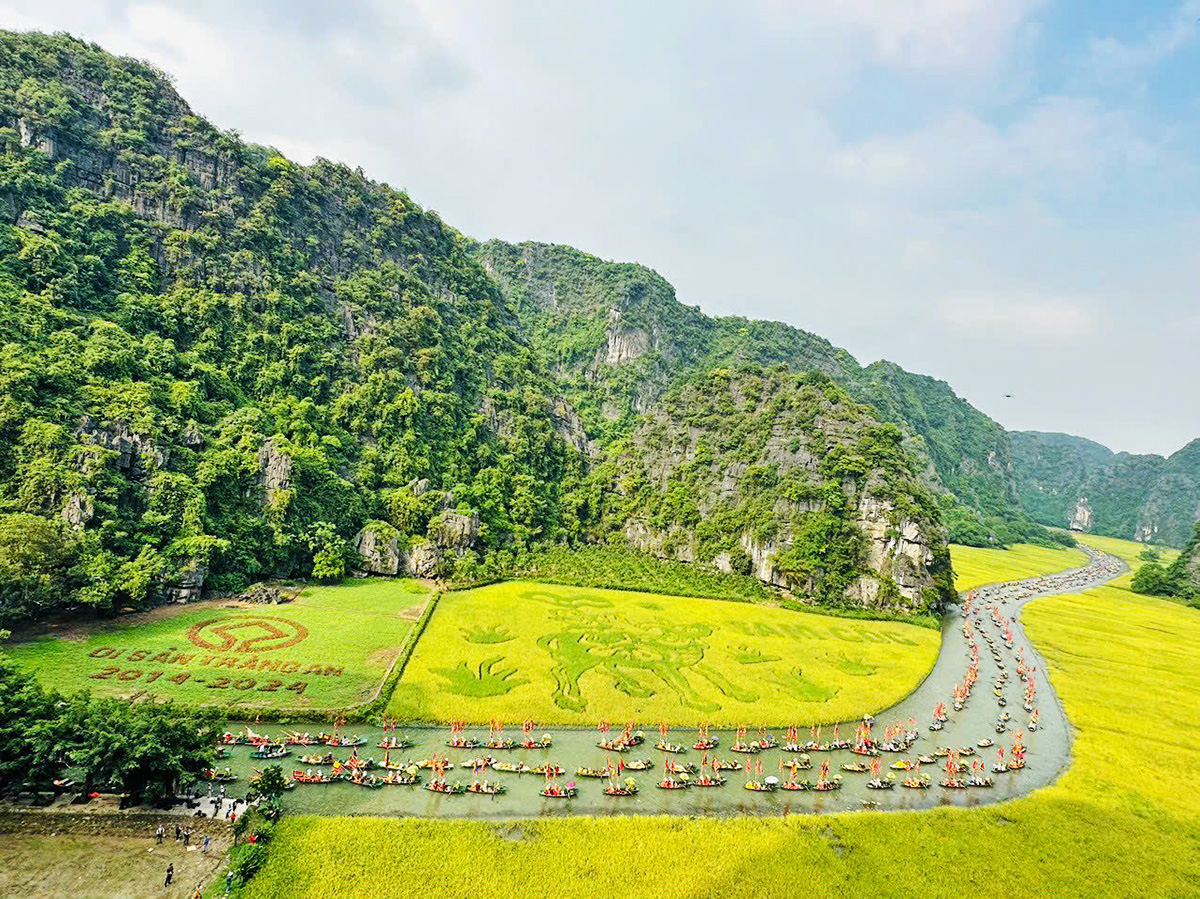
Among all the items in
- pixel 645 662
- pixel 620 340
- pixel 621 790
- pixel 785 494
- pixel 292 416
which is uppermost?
pixel 620 340

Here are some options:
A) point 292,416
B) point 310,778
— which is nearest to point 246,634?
point 310,778

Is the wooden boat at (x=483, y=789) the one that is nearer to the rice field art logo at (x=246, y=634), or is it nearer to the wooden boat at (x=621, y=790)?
the wooden boat at (x=621, y=790)

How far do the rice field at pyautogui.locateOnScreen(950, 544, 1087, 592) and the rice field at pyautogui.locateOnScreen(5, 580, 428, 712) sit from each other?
300 feet

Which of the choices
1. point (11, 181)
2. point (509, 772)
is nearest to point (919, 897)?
point (509, 772)

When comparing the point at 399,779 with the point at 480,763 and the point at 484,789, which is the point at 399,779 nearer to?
the point at 480,763

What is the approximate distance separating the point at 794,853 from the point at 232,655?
4012 centimetres

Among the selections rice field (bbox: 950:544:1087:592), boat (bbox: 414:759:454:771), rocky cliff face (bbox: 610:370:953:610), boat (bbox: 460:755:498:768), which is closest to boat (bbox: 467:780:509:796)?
boat (bbox: 460:755:498:768)

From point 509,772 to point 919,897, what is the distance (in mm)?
20415

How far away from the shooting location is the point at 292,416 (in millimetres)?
82000

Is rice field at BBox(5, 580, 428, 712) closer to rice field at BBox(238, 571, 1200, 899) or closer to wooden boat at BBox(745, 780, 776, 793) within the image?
rice field at BBox(238, 571, 1200, 899)

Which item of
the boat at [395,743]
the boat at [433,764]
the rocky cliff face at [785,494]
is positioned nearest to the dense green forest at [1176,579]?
the rocky cliff face at [785,494]

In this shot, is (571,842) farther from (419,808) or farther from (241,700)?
(241,700)

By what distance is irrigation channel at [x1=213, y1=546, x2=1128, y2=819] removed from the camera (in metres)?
29.5

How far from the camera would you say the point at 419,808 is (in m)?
28.9
